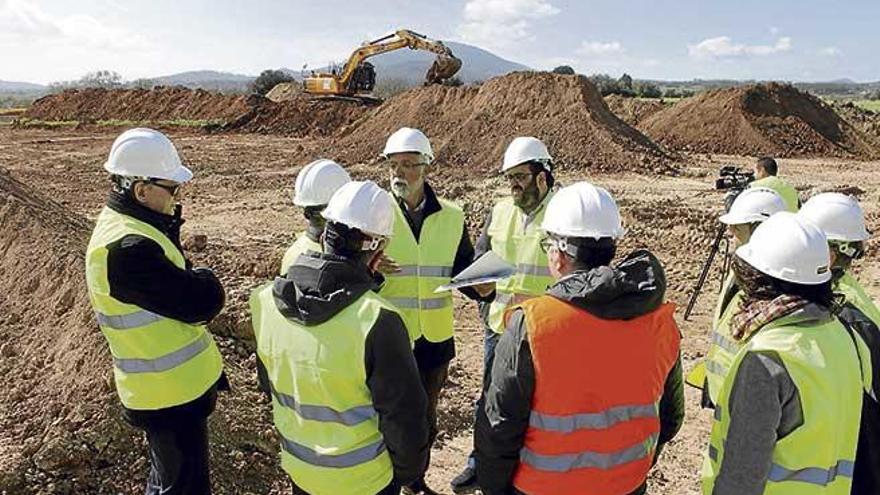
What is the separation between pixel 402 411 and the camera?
7.20 ft

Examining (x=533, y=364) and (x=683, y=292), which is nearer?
(x=533, y=364)

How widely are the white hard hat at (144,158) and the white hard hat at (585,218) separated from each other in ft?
5.24

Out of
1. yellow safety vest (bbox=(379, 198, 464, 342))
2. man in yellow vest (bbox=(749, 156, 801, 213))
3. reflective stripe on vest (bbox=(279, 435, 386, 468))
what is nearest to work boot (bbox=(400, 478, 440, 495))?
yellow safety vest (bbox=(379, 198, 464, 342))

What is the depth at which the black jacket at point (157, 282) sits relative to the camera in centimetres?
250

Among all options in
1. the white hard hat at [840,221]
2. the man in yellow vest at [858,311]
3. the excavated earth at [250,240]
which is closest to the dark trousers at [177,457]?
the excavated earth at [250,240]

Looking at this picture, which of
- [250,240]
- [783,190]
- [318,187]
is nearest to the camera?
[318,187]

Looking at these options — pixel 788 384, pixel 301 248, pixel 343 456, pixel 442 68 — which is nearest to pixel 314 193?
pixel 301 248

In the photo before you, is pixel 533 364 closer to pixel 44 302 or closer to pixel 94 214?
→ pixel 44 302

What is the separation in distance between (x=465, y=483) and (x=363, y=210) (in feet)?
7.57

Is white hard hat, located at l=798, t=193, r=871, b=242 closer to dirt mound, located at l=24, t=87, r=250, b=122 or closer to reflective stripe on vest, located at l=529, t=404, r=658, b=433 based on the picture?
reflective stripe on vest, located at l=529, t=404, r=658, b=433

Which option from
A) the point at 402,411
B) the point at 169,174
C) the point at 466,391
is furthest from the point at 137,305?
the point at 466,391

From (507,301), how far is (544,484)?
168 centimetres

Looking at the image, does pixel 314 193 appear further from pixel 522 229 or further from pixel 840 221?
pixel 840 221

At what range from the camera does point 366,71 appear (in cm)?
2934
